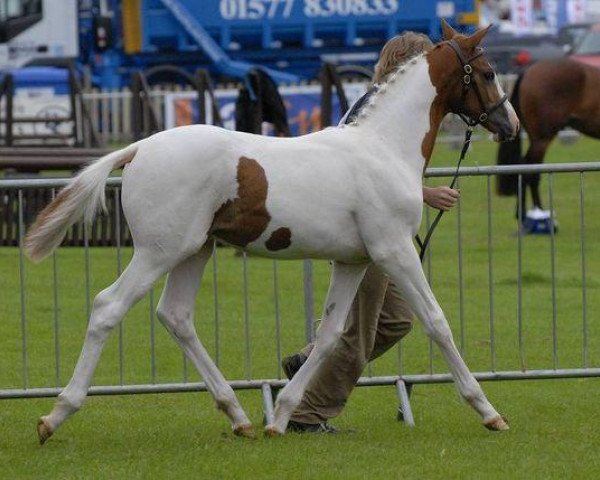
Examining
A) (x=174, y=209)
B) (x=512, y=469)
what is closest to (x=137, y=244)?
(x=174, y=209)

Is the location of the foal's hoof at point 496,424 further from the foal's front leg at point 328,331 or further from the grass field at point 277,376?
the foal's front leg at point 328,331

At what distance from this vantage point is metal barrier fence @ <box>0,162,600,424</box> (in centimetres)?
889

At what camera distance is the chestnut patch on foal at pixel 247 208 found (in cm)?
746

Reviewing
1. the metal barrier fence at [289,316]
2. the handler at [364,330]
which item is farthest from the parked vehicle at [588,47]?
the handler at [364,330]

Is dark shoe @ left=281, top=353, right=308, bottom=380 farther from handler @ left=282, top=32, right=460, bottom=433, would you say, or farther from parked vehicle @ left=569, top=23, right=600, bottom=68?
parked vehicle @ left=569, top=23, right=600, bottom=68

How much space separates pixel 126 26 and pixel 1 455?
30.4m

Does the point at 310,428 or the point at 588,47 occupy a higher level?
the point at 310,428

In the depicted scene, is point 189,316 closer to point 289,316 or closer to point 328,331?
point 328,331

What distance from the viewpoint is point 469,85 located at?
786 centimetres

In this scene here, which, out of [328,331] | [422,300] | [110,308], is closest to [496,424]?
[422,300]

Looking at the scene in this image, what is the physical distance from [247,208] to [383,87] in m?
0.91

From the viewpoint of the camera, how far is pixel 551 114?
19719 mm

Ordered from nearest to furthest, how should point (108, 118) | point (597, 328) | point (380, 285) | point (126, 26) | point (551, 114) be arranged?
1. point (380, 285)
2. point (597, 328)
3. point (551, 114)
4. point (108, 118)
5. point (126, 26)

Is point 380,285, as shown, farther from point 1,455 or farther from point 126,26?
point 126,26
